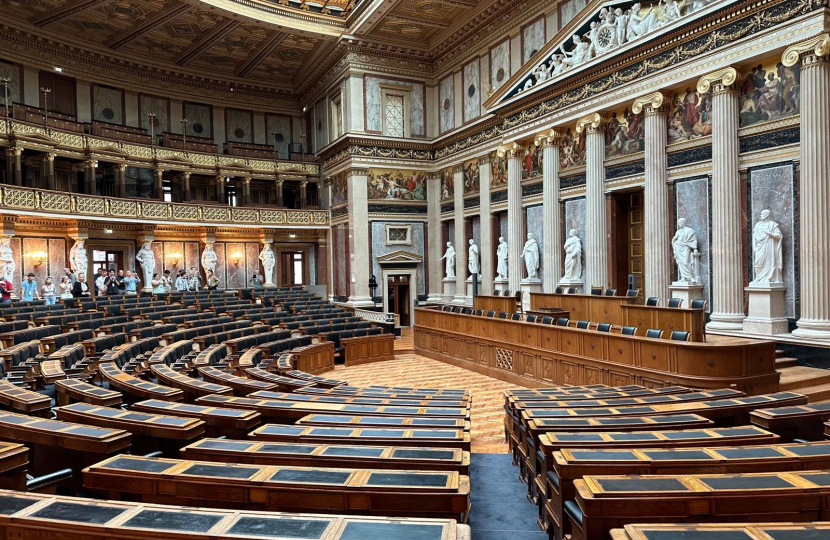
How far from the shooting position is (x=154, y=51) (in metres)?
23.9

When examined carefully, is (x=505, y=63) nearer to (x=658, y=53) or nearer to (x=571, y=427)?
(x=658, y=53)

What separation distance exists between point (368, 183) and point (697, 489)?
20791mm

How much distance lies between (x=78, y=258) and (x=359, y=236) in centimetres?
1013

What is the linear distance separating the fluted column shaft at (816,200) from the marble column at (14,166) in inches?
877

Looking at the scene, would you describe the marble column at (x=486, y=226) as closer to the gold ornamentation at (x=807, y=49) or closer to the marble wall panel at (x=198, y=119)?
the gold ornamentation at (x=807, y=49)

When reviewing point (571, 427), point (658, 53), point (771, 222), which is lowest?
point (571, 427)

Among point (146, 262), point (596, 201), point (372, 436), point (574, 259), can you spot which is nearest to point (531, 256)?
point (574, 259)

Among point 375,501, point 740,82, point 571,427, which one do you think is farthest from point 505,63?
point 375,501

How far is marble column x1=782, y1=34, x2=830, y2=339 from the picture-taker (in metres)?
9.39

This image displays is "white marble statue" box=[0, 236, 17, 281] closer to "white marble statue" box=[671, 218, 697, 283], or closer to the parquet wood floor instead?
the parquet wood floor

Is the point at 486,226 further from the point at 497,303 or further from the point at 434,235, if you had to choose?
the point at 497,303

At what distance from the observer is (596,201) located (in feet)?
47.4

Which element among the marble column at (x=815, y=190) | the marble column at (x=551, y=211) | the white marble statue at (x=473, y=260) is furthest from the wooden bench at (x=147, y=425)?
the white marble statue at (x=473, y=260)

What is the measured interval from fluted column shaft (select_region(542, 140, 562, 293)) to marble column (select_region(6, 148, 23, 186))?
17.5 m
